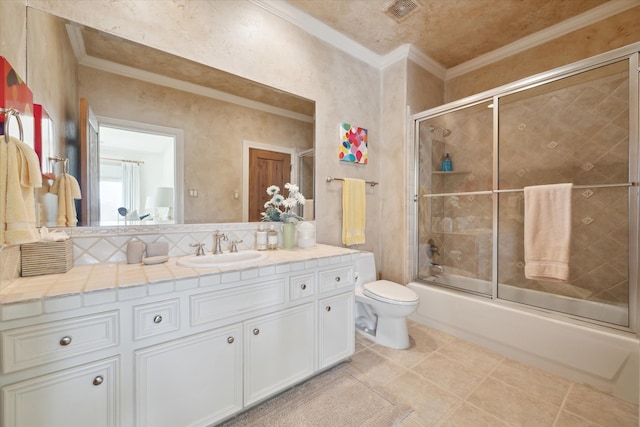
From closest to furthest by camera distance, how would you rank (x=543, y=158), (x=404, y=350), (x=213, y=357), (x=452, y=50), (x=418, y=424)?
(x=213, y=357) → (x=418, y=424) → (x=404, y=350) → (x=543, y=158) → (x=452, y=50)

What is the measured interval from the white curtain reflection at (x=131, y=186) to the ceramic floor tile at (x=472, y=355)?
2.36m

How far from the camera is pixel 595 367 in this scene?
5.06 feet

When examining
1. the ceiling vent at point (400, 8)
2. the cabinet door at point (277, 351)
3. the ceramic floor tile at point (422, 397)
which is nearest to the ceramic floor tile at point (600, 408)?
the ceramic floor tile at point (422, 397)

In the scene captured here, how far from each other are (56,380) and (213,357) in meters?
0.52

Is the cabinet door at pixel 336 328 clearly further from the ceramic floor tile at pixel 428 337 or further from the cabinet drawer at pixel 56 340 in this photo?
the cabinet drawer at pixel 56 340

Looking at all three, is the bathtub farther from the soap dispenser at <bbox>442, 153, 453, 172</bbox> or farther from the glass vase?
the glass vase

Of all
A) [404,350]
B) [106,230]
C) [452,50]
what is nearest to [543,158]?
[452,50]

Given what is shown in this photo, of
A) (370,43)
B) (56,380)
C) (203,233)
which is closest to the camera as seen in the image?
(56,380)

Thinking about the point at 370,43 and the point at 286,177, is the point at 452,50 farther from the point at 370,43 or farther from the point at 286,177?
the point at 286,177

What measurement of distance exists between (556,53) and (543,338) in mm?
2509

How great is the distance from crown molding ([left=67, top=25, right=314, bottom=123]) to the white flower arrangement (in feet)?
2.02

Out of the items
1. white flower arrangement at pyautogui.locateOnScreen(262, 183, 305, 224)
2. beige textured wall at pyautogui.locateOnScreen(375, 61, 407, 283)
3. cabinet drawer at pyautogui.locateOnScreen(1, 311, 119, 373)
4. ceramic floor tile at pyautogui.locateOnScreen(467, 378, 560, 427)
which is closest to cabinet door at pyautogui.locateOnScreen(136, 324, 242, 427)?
cabinet drawer at pyautogui.locateOnScreen(1, 311, 119, 373)

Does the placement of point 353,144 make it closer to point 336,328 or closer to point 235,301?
point 336,328

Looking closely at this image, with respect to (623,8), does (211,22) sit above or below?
below
